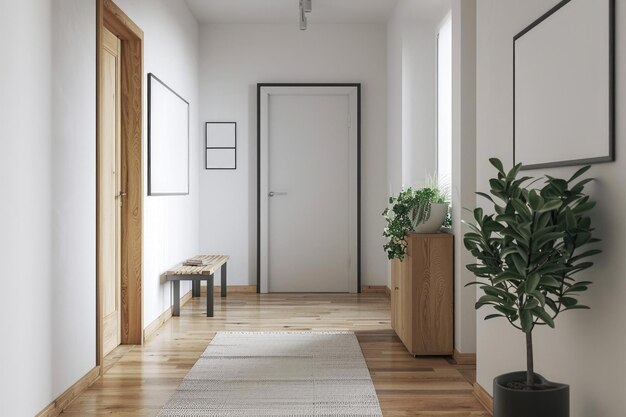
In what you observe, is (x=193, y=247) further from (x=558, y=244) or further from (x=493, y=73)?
(x=558, y=244)

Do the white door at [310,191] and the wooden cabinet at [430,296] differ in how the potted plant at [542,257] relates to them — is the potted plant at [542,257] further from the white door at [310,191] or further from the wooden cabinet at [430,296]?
the white door at [310,191]

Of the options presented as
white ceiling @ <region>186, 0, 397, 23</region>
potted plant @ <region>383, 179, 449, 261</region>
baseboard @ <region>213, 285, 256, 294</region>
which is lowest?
baseboard @ <region>213, 285, 256, 294</region>

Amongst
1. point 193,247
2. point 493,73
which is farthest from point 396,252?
point 193,247

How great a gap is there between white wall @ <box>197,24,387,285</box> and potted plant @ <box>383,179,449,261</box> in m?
2.51

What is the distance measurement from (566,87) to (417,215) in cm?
202

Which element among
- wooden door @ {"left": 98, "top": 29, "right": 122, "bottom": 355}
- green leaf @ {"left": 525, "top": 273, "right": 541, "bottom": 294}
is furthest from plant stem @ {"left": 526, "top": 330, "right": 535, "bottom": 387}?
wooden door @ {"left": 98, "top": 29, "right": 122, "bottom": 355}

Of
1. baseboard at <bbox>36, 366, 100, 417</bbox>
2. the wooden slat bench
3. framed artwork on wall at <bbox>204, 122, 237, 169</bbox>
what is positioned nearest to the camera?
baseboard at <bbox>36, 366, 100, 417</bbox>

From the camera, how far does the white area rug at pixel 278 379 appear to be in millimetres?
3113

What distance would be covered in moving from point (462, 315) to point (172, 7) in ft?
11.5

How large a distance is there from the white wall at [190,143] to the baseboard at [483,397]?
7.81 feet

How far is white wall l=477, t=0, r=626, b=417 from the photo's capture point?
1.94 metres

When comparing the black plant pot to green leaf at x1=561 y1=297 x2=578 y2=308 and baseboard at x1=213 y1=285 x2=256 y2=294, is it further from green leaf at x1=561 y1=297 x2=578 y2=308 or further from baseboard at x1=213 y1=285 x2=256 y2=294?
baseboard at x1=213 y1=285 x2=256 y2=294

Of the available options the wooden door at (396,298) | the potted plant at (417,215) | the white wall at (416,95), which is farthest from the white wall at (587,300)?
the white wall at (416,95)

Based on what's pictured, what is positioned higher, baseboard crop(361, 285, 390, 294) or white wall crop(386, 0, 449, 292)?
white wall crop(386, 0, 449, 292)
